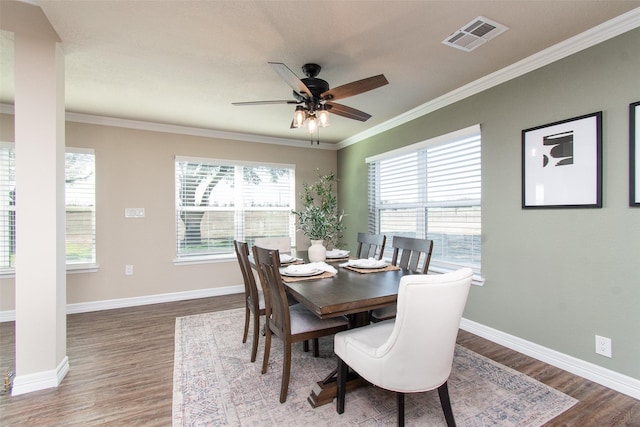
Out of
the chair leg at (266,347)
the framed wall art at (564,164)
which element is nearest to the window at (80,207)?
the chair leg at (266,347)

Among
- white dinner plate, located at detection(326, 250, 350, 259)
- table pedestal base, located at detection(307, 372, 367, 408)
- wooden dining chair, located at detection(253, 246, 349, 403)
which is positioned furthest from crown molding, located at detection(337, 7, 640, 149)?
table pedestal base, located at detection(307, 372, 367, 408)

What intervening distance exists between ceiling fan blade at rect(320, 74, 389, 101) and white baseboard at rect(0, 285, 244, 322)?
3.47 meters

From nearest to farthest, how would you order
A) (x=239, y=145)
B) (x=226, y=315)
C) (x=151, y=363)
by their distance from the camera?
(x=151, y=363) → (x=226, y=315) → (x=239, y=145)

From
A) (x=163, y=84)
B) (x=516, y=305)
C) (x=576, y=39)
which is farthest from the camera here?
(x=163, y=84)

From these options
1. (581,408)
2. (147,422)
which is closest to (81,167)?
(147,422)

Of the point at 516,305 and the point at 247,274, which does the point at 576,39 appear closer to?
the point at 516,305

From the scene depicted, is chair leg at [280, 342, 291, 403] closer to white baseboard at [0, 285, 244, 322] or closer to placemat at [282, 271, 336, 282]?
placemat at [282, 271, 336, 282]

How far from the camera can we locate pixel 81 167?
12.9ft

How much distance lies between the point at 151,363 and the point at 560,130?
12.4ft

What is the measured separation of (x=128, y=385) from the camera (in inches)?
85.9

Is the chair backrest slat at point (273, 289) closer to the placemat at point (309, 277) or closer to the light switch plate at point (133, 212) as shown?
the placemat at point (309, 277)

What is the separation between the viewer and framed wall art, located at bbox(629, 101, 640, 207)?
77.1 inches

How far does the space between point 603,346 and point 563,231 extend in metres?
0.84

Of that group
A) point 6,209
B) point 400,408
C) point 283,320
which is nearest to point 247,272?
point 283,320
